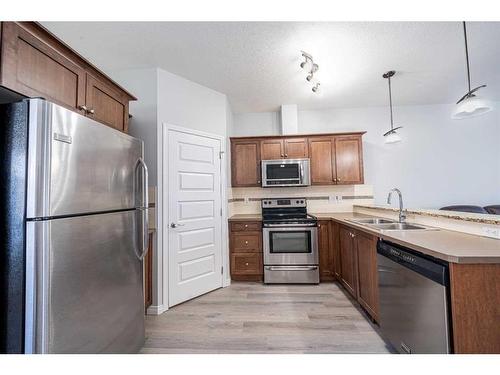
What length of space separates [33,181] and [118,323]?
1025 mm

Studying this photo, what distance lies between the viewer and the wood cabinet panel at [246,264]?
317cm

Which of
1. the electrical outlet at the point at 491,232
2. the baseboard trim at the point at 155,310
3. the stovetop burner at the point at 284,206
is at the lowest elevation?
the baseboard trim at the point at 155,310

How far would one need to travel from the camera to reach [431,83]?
3045 mm

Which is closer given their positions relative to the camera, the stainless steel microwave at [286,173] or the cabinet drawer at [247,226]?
the cabinet drawer at [247,226]

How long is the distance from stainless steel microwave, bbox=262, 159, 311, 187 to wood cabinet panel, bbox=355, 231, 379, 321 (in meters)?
1.35

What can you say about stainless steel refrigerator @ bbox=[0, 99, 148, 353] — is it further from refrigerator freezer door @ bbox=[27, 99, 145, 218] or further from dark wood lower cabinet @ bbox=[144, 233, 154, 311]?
dark wood lower cabinet @ bbox=[144, 233, 154, 311]

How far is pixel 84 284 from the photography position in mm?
1227

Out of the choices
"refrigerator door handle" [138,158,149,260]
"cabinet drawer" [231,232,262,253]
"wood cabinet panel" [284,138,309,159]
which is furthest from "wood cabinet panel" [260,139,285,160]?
"refrigerator door handle" [138,158,149,260]

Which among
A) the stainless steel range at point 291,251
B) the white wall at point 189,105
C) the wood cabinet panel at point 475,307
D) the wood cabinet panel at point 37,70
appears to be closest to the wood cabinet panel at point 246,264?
the stainless steel range at point 291,251

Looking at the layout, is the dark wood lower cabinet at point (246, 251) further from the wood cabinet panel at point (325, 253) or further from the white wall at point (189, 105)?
the white wall at point (189, 105)

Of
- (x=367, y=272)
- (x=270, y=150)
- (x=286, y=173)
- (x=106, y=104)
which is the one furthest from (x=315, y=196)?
(x=106, y=104)

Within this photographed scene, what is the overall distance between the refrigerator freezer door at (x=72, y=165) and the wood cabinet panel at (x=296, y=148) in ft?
8.32

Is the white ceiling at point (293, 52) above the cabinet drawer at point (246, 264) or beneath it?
above
